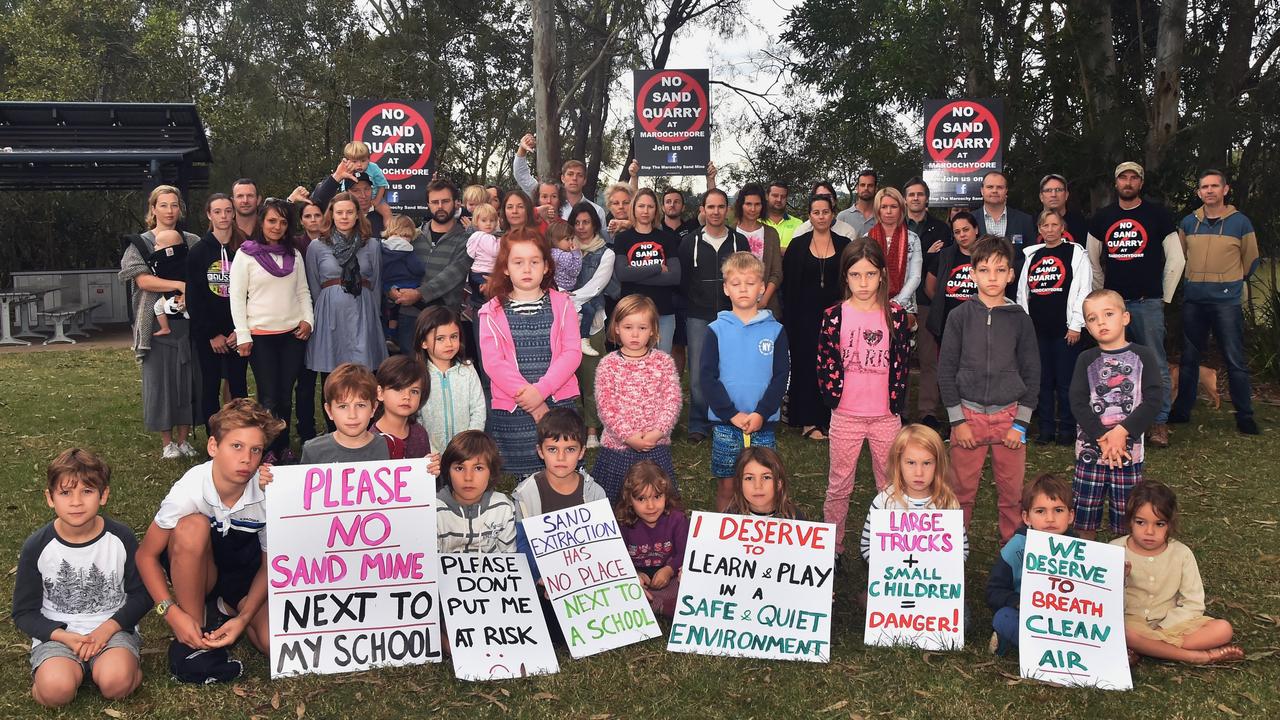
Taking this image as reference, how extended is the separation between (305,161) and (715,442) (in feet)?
76.6

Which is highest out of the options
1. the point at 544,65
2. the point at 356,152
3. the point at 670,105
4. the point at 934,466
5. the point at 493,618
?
the point at 544,65

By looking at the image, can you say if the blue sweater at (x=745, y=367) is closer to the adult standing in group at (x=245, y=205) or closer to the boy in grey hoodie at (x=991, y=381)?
the boy in grey hoodie at (x=991, y=381)

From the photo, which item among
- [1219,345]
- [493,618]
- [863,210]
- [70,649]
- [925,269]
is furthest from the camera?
[863,210]

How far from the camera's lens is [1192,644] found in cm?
455

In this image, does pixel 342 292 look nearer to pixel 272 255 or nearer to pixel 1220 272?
pixel 272 255

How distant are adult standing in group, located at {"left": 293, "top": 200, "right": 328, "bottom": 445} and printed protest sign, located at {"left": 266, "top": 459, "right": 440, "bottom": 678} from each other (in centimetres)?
341

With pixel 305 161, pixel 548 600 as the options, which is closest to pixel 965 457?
pixel 548 600

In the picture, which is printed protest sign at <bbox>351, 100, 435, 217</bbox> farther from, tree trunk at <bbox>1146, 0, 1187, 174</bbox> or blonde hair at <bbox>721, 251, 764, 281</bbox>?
tree trunk at <bbox>1146, 0, 1187, 174</bbox>

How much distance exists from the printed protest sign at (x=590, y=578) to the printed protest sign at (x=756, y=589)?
0.23 meters

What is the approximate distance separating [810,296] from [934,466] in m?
4.17

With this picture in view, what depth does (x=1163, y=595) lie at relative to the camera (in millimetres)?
4664

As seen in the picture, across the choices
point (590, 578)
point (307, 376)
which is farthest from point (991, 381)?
point (307, 376)

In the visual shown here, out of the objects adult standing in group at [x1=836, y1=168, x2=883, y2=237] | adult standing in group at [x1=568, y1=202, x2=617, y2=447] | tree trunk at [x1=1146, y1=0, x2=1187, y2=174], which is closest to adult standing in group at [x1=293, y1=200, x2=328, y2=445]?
adult standing in group at [x1=568, y1=202, x2=617, y2=447]

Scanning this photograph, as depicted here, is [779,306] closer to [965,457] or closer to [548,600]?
[965,457]
